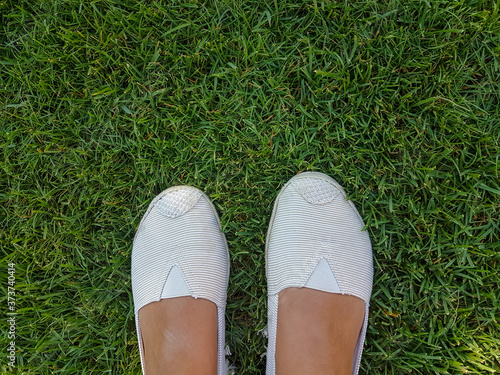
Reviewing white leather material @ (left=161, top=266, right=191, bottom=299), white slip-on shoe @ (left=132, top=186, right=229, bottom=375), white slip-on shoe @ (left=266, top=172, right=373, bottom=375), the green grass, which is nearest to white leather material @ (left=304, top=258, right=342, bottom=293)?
white slip-on shoe @ (left=266, top=172, right=373, bottom=375)

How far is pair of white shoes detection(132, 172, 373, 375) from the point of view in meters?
1.37

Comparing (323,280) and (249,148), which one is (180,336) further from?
(249,148)

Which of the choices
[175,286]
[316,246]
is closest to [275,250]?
[316,246]

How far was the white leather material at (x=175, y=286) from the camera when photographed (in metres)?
1.39

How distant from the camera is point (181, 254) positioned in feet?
4.65

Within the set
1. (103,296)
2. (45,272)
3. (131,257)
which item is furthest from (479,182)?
(45,272)

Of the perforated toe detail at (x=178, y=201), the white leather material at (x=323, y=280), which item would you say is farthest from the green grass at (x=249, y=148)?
the white leather material at (x=323, y=280)

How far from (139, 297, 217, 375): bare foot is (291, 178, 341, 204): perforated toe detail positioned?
0.55 metres

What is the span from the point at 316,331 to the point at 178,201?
71cm

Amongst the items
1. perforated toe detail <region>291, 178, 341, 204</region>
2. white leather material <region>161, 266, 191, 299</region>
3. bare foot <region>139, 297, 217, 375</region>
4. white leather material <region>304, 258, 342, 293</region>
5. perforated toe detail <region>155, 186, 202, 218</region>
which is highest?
perforated toe detail <region>291, 178, 341, 204</region>

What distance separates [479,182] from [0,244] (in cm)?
196

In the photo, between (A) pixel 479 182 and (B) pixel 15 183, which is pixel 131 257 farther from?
(A) pixel 479 182

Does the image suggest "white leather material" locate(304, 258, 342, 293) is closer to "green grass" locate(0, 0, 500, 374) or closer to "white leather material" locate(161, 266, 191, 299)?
"green grass" locate(0, 0, 500, 374)

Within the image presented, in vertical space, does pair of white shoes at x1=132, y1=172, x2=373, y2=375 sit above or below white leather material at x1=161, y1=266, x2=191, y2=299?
above
